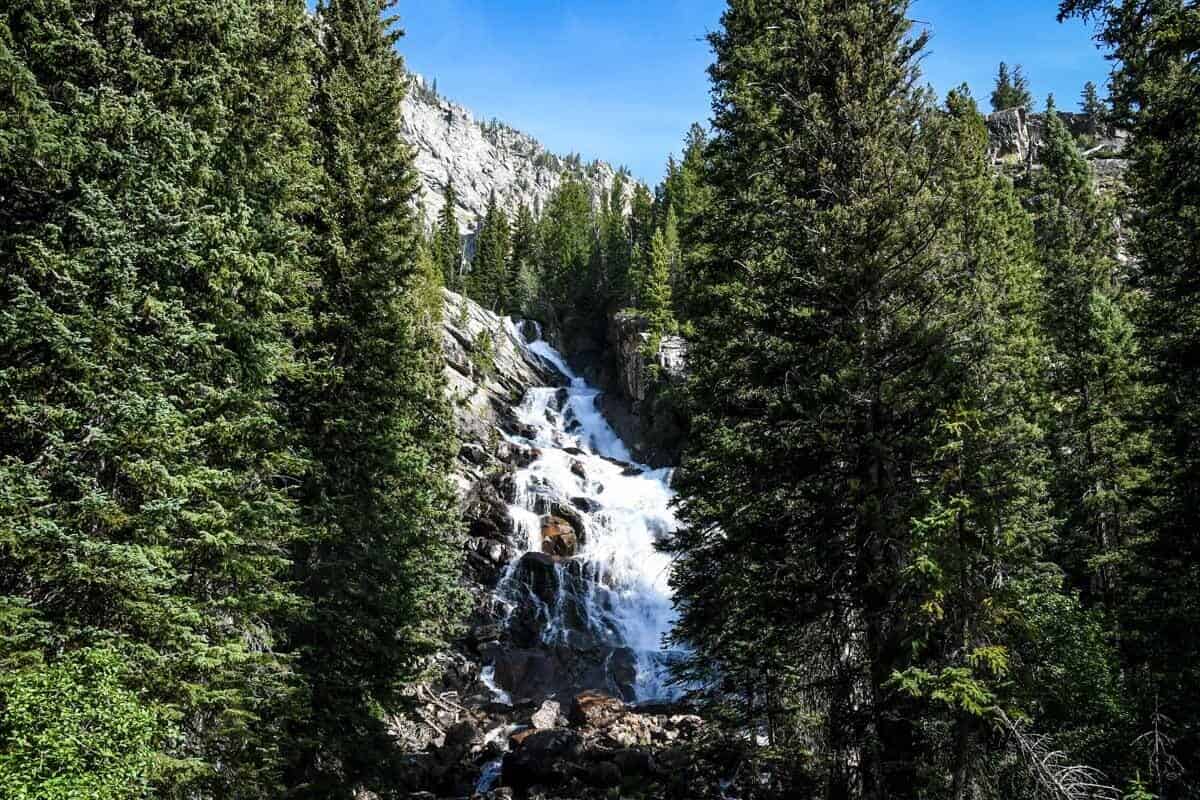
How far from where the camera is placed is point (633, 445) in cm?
4928

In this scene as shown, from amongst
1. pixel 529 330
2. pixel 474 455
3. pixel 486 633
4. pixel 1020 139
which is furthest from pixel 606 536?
pixel 1020 139

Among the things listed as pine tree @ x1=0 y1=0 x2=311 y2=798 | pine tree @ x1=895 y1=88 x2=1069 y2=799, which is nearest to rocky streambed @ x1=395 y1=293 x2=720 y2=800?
pine tree @ x1=895 y1=88 x2=1069 y2=799

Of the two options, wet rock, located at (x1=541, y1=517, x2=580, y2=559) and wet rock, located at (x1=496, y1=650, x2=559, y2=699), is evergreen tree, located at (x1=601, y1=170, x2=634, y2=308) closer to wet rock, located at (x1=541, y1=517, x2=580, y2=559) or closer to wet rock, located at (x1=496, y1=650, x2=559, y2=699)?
wet rock, located at (x1=541, y1=517, x2=580, y2=559)

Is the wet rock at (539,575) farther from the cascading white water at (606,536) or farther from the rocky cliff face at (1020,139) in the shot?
the rocky cliff face at (1020,139)

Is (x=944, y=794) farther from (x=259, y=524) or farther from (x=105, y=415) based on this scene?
(x=105, y=415)

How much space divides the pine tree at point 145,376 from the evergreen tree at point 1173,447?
11.7 m

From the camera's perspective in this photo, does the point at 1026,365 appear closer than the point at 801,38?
No

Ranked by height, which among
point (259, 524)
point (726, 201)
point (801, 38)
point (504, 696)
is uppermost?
point (801, 38)

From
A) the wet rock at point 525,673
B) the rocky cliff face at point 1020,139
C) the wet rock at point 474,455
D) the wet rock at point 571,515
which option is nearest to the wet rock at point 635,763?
the wet rock at point 525,673

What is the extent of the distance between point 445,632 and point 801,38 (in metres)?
18.8

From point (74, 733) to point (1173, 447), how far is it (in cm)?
1810

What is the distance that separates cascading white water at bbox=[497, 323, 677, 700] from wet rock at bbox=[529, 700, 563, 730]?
13.6ft

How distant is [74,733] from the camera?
628 cm

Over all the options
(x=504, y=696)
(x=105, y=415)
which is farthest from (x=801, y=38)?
(x=504, y=696)
